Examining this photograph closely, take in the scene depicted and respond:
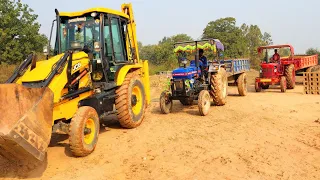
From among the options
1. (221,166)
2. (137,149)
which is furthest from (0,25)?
(221,166)

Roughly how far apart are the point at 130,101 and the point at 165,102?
2311 mm

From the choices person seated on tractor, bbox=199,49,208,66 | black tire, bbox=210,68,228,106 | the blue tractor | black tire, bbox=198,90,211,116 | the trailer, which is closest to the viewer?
black tire, bbox=198,90,211,116

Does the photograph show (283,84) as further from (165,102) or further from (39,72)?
(39,72)

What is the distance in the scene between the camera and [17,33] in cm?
2669

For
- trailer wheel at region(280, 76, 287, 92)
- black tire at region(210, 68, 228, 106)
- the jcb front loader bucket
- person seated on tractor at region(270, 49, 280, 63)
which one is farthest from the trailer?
the jcb front loader bucket

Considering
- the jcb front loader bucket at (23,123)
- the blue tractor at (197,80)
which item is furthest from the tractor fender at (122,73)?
A: the jcb front loader bucket at (23,123)

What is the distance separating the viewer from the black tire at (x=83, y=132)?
5059 millimetres

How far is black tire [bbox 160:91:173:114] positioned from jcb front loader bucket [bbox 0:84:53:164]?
4625 mm

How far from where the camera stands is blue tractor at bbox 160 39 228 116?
8.82 m

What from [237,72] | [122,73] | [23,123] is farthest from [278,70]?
[23,123]

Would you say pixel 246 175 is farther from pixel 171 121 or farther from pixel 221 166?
pixel 171 121

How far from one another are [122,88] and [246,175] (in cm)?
342

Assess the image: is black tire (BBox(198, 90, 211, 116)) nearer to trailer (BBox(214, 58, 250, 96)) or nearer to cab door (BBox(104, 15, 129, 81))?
cab door (BBox(104, 15, 129, 81))

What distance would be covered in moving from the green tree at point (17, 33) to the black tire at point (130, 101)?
2085cm
